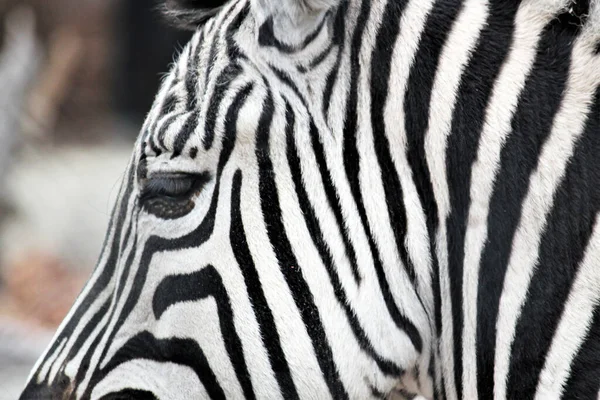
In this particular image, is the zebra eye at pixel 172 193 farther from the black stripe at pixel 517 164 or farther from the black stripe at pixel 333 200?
the black stripe at pixel 517 164

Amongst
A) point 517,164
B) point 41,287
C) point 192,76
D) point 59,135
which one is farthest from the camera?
point 59,135

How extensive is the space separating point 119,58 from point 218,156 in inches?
474

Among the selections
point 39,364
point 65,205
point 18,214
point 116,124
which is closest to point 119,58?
point 116,124

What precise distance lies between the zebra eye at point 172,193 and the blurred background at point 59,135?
3.17 meters

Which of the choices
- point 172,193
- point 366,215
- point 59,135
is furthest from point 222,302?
point 59,135

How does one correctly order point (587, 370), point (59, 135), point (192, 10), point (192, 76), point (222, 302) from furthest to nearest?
point (59, 135), point (192, 10), point (192, 76), point (222, 302), point (587, 370)

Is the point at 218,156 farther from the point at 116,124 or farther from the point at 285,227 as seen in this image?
the point at 116,124

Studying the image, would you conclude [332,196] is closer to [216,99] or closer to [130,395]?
[216,99]

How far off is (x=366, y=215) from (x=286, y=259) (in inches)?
9.0

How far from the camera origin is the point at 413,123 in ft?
6.41

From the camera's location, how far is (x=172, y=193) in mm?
2145

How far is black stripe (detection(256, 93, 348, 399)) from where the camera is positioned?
2.03m

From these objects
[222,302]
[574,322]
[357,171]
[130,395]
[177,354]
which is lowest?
[130,395]

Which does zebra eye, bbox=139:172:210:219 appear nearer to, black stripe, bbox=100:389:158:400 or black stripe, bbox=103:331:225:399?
black stripe, bbox=103:331:225:399
